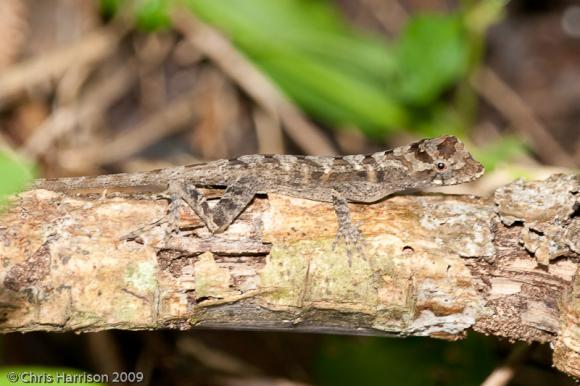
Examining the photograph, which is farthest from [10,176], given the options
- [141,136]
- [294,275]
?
[141,136]

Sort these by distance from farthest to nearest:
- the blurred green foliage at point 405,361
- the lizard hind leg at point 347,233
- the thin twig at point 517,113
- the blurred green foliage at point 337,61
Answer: the thin twig at point 517,113 < the blurred green foliage at point 337,61 < the blurred green foliage at point 405,361 < the lizard hind leg at point 347,233

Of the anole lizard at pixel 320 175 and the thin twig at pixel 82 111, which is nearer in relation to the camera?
the anole lizard at pixel 320 175

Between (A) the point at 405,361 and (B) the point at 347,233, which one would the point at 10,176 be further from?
(A) the point at 405,361

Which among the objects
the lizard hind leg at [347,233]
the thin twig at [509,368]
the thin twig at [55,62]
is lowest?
the thin twig at [509,368]

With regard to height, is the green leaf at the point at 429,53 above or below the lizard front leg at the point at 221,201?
above

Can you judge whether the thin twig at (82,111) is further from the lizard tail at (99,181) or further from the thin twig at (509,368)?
the thin twig at (509,368)

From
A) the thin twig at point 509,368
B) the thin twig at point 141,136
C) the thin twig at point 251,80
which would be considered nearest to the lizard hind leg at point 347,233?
the thin twig at point 509,368

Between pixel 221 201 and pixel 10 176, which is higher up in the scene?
pixel 221 201

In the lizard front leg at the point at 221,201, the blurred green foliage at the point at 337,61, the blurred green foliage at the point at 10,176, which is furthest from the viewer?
the blurred green foliage at the point at 337,61
